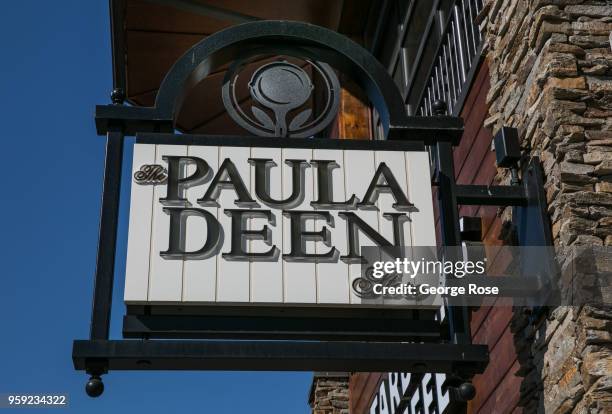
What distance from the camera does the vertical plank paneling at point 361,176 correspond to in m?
5.07

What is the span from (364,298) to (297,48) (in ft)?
5.60

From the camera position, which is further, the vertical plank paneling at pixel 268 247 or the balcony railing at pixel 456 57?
the balcony railing at pixel 456 57

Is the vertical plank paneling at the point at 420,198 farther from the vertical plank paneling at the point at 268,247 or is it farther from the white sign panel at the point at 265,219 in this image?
the vertical plank paneling at the point at 268,247

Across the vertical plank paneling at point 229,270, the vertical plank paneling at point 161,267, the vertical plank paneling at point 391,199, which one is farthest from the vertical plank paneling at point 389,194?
the vertical plank paneling at point 161,267

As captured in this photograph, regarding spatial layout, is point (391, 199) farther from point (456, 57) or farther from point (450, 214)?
point (456, 57)

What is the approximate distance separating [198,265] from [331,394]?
7.44 metres

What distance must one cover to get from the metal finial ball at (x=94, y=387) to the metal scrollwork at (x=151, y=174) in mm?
1039

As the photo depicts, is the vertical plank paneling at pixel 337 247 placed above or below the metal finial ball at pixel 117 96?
below

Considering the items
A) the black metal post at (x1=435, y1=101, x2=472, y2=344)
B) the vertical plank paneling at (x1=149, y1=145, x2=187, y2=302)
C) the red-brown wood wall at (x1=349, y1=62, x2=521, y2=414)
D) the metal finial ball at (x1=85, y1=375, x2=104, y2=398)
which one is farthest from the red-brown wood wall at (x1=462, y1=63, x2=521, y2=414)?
the metal finial ball at (x1=85, y1=375, x2=104, y2=398)

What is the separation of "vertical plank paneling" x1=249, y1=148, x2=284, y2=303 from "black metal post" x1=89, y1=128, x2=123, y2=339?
702 millimetres

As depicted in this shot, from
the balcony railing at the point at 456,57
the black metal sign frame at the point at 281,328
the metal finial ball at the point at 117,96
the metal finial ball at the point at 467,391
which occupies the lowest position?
the metal finial ball at the point at 467,391

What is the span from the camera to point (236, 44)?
5.69 m

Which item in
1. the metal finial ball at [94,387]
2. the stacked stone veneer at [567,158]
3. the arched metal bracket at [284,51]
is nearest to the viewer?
the stacked stone veneer at [567,158]

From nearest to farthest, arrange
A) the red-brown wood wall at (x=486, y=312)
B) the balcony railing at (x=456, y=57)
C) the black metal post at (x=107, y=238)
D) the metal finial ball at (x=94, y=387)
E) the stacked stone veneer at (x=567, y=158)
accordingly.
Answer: the stacked stone veneer at (x=567, y=158)
the metal finial ball at (x=94, y=387)
the black metal post at (x=107, y=238)
the red-brown wood wall at (x=486, y=312)
the balcony railing at (x=456, y=57)
